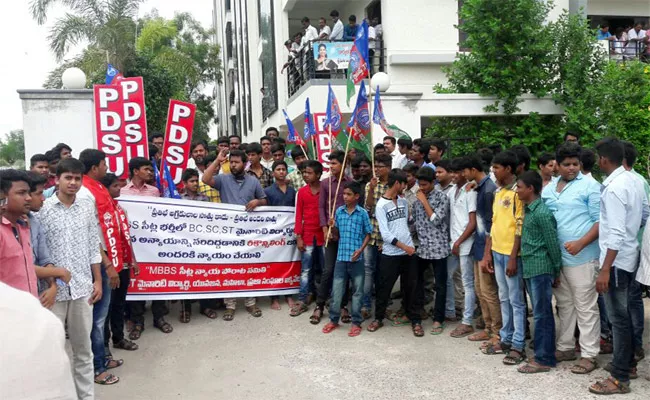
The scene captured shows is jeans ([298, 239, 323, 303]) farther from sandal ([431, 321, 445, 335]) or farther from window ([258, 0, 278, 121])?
window ([258, 0, 278, 121])

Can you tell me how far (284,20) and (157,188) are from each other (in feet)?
36.6

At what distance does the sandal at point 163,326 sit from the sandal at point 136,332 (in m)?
0.17

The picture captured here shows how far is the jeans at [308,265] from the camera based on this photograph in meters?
6.87

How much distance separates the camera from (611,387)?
4320mm

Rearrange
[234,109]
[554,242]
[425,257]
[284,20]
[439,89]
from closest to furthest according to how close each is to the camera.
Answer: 1. [554,242]
2. [425,257]
3. [439,89]
4. [284,20]
5. [234,109]

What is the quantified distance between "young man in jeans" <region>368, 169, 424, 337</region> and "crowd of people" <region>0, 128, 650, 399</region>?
0.02 m

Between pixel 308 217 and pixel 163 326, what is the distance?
2.07 metres

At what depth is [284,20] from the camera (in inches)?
655

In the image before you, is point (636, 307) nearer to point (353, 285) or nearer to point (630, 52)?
point (353, 285)

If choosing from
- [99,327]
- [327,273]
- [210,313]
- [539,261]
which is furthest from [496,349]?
[99,327]

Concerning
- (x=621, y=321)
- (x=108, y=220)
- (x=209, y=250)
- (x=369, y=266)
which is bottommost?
(x=621, y=321)

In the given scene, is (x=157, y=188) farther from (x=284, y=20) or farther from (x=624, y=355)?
(x=284, y=20)

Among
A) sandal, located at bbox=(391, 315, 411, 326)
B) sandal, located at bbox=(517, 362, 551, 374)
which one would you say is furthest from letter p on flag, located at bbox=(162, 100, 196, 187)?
sandal, located at bbox=(517, 362, 551, 374)

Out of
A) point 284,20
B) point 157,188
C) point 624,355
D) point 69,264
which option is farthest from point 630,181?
point 284,20
